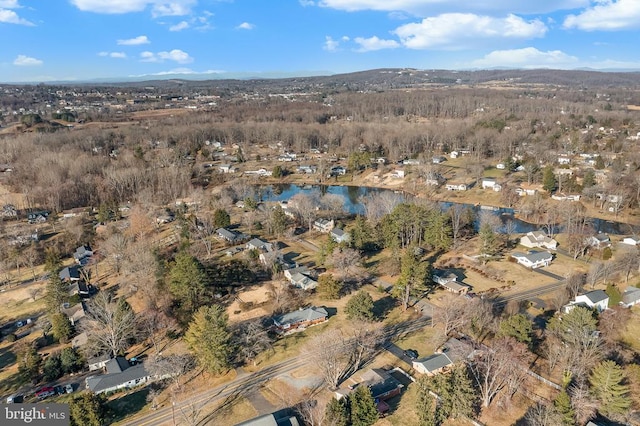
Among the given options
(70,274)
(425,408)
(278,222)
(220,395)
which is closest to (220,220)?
(278,222)

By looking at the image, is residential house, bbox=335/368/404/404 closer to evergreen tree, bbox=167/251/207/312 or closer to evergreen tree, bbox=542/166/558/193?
evergreen tree, bbox=167/251/207/312

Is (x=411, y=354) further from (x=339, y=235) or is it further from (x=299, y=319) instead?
(x=339, y=235)

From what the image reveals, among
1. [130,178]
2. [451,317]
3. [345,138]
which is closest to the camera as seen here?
[451,317]

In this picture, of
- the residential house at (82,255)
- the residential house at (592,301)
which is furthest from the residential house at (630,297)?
the residential house at (82,255)

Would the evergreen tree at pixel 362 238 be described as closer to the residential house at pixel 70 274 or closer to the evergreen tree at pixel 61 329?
the evergreen tree at pixel 61 329

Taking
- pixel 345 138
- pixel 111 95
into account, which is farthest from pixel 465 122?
pixel 111 95

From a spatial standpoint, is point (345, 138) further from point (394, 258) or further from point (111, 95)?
point (111, 95)

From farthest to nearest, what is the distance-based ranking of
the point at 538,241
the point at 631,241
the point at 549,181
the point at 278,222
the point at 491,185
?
1. the point at 491,185
2. the point at 549,181
3. the point at 278,222
4. the point at 538,241
5. the point at 631,241
